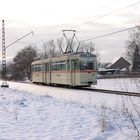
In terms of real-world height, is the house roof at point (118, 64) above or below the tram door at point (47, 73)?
above

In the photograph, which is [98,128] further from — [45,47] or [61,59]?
[45,47]

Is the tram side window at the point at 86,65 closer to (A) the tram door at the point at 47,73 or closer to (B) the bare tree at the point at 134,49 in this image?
(A) the tram door at the point at 47,73

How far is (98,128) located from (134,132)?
1181 mm

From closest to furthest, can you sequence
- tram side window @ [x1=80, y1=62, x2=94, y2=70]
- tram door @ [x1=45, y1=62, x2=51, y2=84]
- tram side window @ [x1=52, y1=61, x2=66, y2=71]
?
1. tram side window @ [x1=80, y1=62, x2=94, y2=70]
2. tram side window @ [x1=52, y1=61, x2=66, y2=71]
3. tram door @ [x1=45, y1=62, x2=51, y2=84]

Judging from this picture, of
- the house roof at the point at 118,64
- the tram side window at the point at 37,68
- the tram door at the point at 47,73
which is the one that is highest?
the house roof at the point at 118,64

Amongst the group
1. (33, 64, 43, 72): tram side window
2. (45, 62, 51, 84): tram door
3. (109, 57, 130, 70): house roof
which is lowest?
(45, 62, 51, 84): tram door

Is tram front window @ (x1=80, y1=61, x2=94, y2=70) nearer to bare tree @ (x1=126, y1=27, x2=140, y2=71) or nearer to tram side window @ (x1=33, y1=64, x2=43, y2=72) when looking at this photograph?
tram side window @ (x1=33, y1=64, x2=43, y2=72)

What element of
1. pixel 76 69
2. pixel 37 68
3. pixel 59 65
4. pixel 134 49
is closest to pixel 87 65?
pixel 76 69

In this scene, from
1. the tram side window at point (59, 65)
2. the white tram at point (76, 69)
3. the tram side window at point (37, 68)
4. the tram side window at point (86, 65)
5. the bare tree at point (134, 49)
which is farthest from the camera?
the bare tree at point (134, 49)

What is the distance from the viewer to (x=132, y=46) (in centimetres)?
11456

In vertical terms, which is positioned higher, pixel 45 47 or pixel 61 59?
pixel 45 47

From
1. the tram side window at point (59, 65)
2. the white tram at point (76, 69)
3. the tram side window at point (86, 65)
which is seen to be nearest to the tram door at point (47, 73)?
the tram side window at point (59, 65)

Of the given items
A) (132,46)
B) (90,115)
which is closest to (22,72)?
(132,46)

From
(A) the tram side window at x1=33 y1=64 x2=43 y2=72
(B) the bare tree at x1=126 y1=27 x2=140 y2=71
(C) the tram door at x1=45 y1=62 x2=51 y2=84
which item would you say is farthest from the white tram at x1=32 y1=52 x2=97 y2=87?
(B) the bare tree at x1=126 y1=27 x2=140 y2=71
